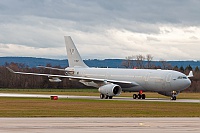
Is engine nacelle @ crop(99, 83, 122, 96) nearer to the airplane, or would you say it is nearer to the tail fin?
the airplane

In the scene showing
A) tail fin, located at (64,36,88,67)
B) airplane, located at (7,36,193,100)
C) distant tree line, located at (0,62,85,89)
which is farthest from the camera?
distant tree line, located at (0,62,85,89)

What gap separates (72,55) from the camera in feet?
301

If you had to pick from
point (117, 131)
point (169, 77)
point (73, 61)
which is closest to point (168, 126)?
point (117, 131)

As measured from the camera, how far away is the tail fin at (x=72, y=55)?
91062mm

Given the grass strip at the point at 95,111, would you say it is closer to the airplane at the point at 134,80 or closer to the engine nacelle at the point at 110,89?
the airplane at the point at 134,80

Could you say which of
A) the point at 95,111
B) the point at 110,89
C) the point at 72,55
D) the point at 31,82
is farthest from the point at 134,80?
the point at 31,82

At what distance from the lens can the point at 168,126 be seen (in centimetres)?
2961

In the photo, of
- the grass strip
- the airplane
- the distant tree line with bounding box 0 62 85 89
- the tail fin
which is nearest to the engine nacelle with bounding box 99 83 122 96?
the airplane

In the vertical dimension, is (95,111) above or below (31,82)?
below

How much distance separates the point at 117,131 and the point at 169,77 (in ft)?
152

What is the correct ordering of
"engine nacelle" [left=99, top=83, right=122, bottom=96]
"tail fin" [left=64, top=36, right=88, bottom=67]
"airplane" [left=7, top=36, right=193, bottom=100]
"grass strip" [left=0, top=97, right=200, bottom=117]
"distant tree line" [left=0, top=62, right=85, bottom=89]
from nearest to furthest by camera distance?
1. "grass strip" [left=0, top=97, right=200, bottom=117]
2. "airplane" [left=7, top=36, right=193, bottom=100]
3. "engine nacelle" [left=99, top=83, right=122, bottom=96]
4. "tail fin" [left=64, top=36, right=88, bottom=67]
5. "distant tree line" [left=0, top=62, right=85, bottom=89]

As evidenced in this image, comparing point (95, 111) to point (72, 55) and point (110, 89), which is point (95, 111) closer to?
point (110, 89)

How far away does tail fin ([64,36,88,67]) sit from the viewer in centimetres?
9106

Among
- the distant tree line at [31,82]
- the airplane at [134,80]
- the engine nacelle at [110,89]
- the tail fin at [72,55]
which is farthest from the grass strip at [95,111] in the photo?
the distant tree line at [31,82]
